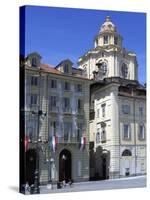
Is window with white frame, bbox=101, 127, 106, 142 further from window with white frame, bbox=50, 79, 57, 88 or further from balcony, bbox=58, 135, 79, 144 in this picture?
window with white frame, bbox=50, 79, 57, 88

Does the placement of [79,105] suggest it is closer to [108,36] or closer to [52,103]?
[52,103]

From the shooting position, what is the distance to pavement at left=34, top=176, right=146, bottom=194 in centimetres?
887

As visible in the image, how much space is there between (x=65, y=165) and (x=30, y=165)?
691 mm

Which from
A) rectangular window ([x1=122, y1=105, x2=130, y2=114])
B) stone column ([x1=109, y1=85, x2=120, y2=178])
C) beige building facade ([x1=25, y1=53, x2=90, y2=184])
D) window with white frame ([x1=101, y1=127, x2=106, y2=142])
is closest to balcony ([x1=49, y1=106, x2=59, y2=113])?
beige building facade ([x1=25, y1=53, x2=90, y2=184])

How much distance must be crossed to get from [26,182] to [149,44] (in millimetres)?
3011

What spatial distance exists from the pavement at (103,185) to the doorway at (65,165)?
5.9 inches

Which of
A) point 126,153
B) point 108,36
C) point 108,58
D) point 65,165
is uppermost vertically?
point 108,36

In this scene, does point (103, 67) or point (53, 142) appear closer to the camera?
point (53, 142)

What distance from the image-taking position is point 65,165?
9.14 m

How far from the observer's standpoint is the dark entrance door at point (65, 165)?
904cm

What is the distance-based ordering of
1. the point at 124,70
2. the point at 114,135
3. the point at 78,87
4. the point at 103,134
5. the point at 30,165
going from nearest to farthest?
the point at 30,165
the point at 78,87
the point at 103,134
the point at 114,135
the point at 124,70

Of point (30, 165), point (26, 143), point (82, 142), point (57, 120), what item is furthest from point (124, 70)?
point (30, 165)

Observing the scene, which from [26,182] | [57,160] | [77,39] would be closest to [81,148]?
[57,160]

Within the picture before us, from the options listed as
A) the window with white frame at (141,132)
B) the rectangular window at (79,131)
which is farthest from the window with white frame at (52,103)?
the window with white frame at (141,132)
